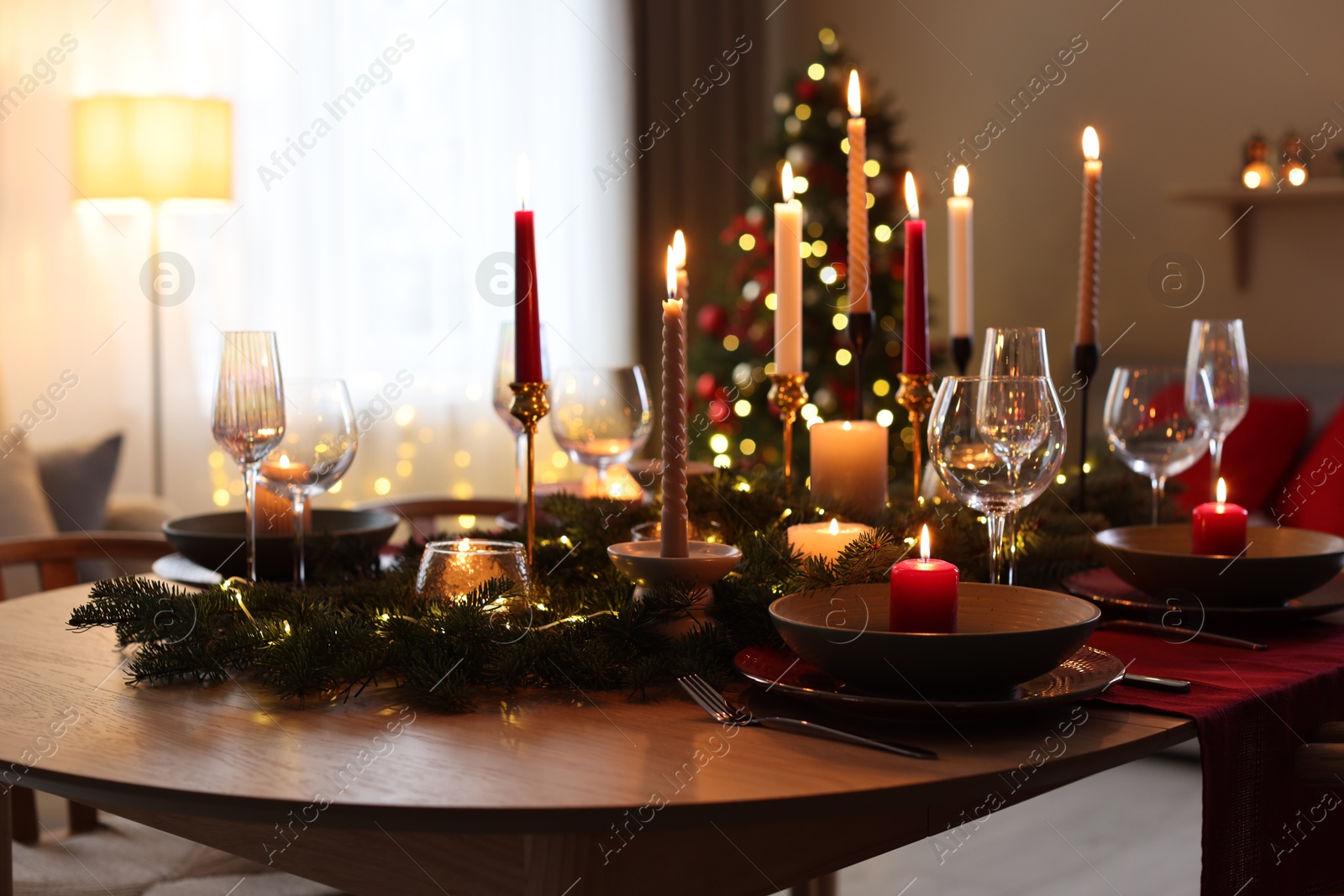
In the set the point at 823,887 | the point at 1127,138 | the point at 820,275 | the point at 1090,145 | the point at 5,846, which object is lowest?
the point at 823,887

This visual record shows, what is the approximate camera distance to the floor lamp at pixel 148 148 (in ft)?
10.1

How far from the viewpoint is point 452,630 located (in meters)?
0.96

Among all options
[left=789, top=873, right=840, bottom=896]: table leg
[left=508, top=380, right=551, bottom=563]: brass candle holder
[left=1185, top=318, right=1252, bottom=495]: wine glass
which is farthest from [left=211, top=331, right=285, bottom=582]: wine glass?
[left=1185, top=318, right=1252, bottom=495]: wine glass

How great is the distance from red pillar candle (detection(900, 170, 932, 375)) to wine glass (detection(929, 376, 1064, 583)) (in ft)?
1.02

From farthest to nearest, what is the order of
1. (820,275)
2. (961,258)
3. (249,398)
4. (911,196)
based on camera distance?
1. (820,275)
2. (961,258)
3. (911,196)
4. (249,398)

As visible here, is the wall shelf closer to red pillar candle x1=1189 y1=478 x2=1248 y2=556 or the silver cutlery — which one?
red pillar candle x1=1189 y1=478 x2=1248 y2=556

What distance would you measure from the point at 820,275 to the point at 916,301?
9.36ft

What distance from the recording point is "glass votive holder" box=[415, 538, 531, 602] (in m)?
1.05

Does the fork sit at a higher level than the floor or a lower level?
higher

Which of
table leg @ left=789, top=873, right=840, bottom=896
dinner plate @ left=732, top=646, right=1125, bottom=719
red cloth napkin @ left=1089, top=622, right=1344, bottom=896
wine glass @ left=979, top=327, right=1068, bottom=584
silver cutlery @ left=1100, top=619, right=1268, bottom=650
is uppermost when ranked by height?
wine glass @ left=979, top=327, right=1068, bottom=584

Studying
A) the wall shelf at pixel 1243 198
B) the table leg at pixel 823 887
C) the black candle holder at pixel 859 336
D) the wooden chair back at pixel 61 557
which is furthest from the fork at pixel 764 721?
the wall shelf at pixel 1243 198

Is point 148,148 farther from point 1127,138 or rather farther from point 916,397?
point 1127,138

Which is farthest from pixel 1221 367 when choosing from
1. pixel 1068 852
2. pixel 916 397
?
pixel 1068 852

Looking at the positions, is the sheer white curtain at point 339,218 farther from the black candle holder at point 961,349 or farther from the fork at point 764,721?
the fork at point 764,721
